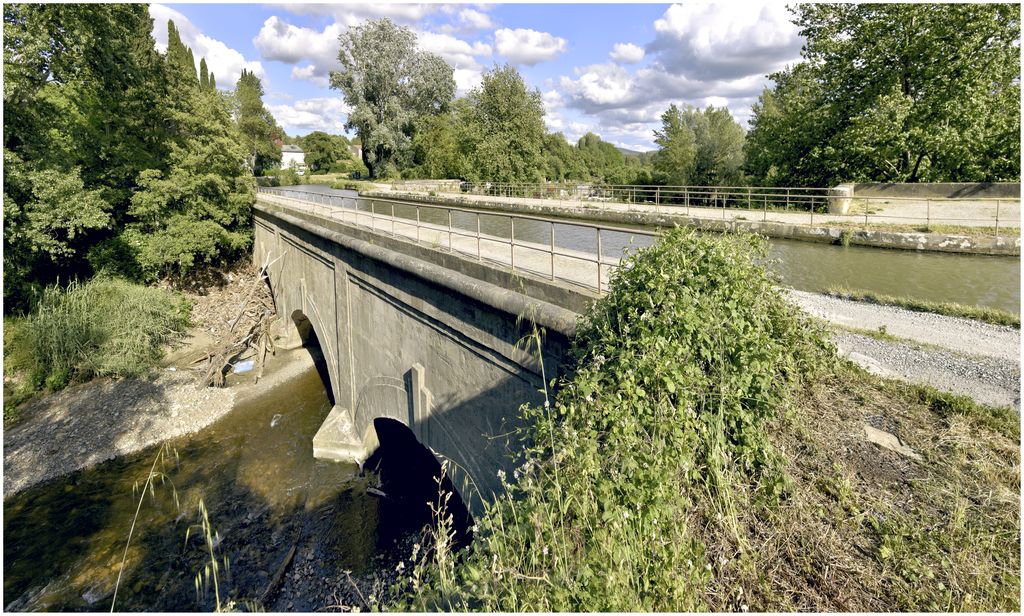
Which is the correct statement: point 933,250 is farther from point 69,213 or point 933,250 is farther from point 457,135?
point 457,135

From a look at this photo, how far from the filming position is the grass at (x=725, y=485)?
9.87 ft

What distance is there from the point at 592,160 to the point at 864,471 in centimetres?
7428

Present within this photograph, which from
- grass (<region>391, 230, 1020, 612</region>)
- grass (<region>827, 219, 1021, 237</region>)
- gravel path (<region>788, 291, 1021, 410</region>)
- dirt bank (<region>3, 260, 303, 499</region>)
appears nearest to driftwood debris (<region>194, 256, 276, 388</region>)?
dirt bank (<region>3, 260, 303, 499</region>)

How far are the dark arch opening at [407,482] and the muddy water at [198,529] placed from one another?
21cm

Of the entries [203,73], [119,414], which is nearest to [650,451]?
[119,414]

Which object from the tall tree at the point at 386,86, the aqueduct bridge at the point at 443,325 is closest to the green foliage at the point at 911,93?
the aqueduct bridge at the point at 443,325

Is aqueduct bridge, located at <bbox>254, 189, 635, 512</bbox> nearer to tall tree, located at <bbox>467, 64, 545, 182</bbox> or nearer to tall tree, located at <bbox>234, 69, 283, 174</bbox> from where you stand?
tall tree, located at <bbox>467, 64, 545, 182</bbox>

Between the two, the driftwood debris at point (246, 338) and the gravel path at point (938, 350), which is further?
the driftwood debris at point (246, 338)

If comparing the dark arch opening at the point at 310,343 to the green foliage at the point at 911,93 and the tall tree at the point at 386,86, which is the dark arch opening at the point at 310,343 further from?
the tall tree at the point at 386,86

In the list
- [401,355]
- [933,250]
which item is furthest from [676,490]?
[933,250]

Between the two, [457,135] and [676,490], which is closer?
[676,490]

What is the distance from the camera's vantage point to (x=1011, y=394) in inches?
182

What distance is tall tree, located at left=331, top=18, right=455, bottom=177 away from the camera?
41688 mm

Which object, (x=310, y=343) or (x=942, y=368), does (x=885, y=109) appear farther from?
(x=310, y=343)
